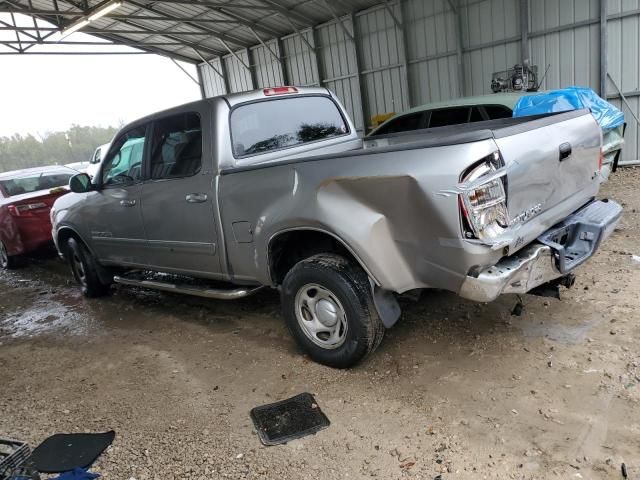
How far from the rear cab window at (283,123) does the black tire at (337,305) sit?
117 centimetres

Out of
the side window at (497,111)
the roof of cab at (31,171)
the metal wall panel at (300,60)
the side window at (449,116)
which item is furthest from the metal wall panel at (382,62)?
the roof of cab at (31,171)

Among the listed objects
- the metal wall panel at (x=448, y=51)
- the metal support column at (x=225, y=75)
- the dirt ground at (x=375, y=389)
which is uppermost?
the metal support column at (x=225, y=75)

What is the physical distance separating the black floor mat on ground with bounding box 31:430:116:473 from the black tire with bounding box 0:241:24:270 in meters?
6.29

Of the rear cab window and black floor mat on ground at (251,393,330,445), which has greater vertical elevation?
the rear cab window

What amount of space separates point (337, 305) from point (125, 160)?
274 cm

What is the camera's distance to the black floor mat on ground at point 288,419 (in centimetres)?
279

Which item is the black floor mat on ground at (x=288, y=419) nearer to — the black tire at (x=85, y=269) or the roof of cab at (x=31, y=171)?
the black tire at (x=85, y=269)

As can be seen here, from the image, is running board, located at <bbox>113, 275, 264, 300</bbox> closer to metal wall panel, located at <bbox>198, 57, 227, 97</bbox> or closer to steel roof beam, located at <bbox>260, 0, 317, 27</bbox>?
steel roof beam, located at <bbox>260, 0, 317, 27</bbox>

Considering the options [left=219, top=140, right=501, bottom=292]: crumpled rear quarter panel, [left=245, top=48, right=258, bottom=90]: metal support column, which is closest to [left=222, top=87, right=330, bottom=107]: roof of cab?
[left=219, top=140, right=501, bottom=292]: crumpled rear quarter panel

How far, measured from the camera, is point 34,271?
804 cm

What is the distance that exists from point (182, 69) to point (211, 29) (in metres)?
4.69

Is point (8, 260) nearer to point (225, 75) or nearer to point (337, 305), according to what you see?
point (337, 305)

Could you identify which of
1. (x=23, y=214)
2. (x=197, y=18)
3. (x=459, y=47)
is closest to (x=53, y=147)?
(x=197, y=18)

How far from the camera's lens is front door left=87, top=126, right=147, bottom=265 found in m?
4.54
